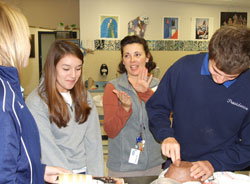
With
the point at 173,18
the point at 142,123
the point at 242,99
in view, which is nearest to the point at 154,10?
the point at 173,18

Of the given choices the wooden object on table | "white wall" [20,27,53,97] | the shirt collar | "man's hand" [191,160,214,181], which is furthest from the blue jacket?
"white wall" [20,27,53,97]

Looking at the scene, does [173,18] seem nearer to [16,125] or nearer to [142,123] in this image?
[142,123]

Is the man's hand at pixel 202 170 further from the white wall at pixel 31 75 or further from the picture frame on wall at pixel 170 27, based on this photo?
the white wall at pixel 31 75

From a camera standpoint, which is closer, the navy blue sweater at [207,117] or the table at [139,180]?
the table at [139,180]

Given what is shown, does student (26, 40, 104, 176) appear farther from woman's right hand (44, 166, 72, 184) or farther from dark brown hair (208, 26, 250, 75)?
dark brown hair (208, 26, 250, 75)

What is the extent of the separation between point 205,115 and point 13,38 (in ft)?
3.39

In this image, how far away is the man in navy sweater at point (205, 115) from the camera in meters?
1.33

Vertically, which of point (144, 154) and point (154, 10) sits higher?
point (154, 10)

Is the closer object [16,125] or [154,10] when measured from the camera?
[16,125]

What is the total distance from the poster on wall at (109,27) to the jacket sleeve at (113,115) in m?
3.26

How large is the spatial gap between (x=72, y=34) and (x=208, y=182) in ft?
17.3

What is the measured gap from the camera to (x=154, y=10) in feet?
16.7

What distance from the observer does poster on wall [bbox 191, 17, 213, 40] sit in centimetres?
527

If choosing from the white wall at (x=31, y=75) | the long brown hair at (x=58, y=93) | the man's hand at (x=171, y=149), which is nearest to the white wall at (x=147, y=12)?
the white wall at (x=31, y=75)
